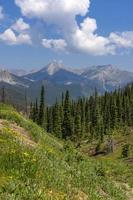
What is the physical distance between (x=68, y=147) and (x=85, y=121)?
160524mm

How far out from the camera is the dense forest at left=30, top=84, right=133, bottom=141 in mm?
166625

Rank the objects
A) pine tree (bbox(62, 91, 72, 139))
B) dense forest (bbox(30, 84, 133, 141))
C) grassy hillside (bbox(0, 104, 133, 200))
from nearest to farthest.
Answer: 1. grassy hillside (bbox(0, 104, 133, 200))
2. pine tree (bbox(62, 91, 72, 139))
3. dense forest (bbox(30, 84, 133, 141))

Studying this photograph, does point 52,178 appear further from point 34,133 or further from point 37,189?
point 34,133

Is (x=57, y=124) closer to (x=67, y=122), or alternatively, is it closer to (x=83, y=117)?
(x=67, y=122)

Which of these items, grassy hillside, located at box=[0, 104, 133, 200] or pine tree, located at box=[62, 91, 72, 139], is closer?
grassy hillside, located at box=[0, 104, 133, 200]

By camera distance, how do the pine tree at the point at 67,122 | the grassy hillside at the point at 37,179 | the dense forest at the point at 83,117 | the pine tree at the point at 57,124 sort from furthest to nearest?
the dense forest at the point at 83,117, the pine tree at the point at 67,122, the pine tree at the point at 57,124, the grassy hillside at the point at 37,179

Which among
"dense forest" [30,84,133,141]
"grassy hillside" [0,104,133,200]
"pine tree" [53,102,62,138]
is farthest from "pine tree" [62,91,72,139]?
"grassy hillside" [0,104,133,200]

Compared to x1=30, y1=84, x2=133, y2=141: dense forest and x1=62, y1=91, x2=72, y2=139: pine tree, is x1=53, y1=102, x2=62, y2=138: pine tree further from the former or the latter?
x1=62, y1=91, x2=72, y2=139: pine tree

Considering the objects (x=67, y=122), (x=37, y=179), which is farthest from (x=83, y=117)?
(x=37, y=179)

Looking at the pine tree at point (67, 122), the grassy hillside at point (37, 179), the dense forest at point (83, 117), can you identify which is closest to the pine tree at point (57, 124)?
the dense forest at point (83, 117)

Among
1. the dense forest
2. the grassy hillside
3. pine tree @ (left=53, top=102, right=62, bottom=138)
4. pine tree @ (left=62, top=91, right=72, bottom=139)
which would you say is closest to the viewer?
the grassy hillside

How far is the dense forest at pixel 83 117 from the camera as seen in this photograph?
547 feet

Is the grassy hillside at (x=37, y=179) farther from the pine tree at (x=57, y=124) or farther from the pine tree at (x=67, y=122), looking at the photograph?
the pine tree at (x=67, y=122)

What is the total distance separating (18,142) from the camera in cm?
1734
